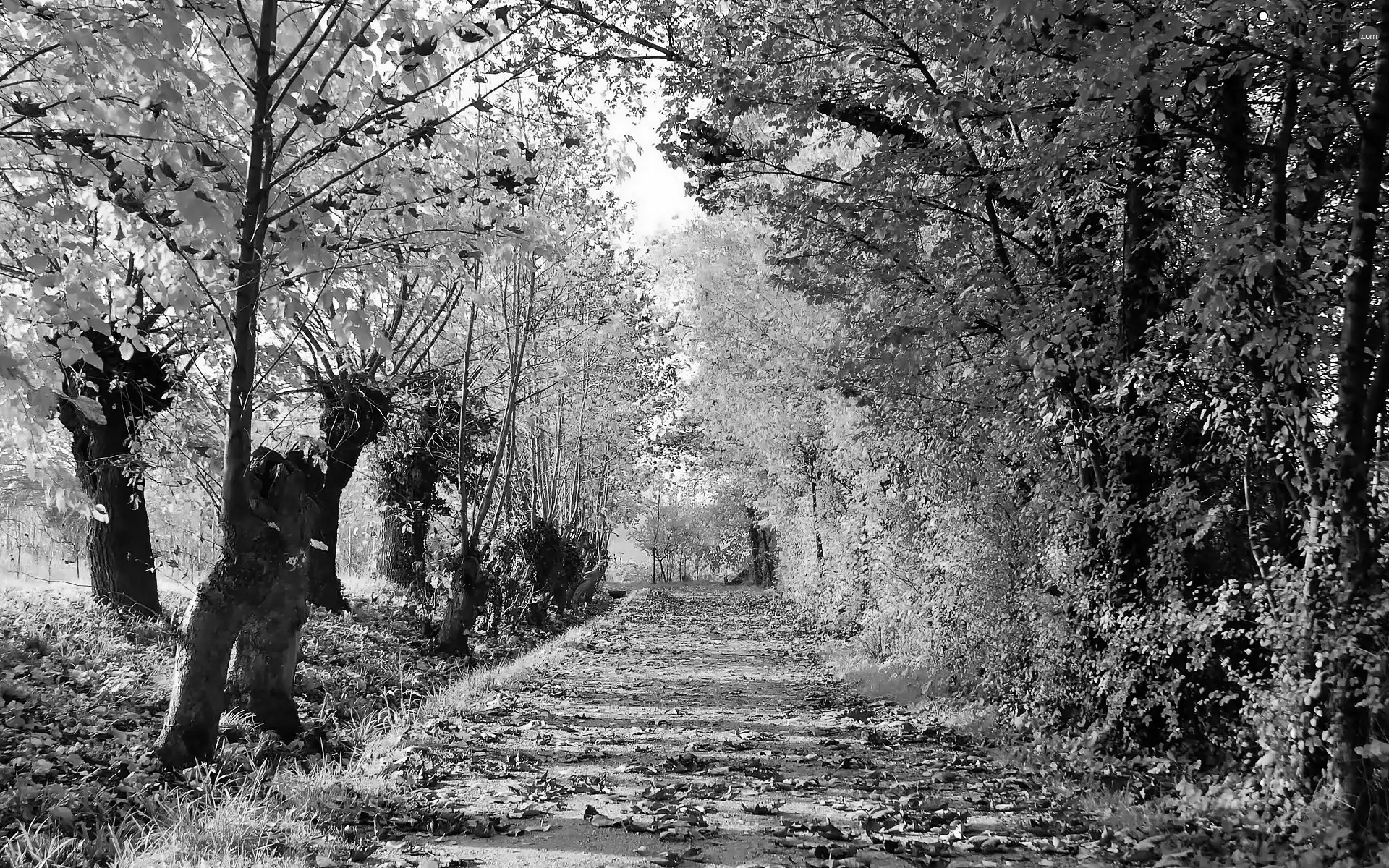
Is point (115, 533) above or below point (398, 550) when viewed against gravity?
above

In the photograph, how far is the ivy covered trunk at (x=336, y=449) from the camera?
34.9 ft

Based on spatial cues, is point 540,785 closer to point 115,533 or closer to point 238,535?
point 238,535

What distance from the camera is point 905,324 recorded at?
6.92 m

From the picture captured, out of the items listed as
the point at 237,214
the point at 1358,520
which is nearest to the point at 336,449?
the point at 237,214

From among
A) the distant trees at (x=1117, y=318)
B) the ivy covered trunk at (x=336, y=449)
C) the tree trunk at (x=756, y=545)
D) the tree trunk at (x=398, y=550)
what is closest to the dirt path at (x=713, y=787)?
the distant trees at (x=1117, y=318)

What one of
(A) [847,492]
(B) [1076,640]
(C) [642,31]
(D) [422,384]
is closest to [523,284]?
(D) [422,384]

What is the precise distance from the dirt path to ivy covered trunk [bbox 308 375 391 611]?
4.39m

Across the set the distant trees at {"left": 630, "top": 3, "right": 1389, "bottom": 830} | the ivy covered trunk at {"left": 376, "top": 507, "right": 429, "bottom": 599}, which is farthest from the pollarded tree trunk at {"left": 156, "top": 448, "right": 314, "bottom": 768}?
the ivy covered trunk at {"left": 376, "top": 507, "right": 429, "bottom": 599}

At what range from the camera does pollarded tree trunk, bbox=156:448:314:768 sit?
5.06 m

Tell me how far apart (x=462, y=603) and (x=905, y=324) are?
26.4 ft

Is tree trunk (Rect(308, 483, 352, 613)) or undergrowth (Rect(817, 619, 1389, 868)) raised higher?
tree trunk (Rect(308, 483, 352, 613))

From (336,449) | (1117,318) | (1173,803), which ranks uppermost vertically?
(1117,318)

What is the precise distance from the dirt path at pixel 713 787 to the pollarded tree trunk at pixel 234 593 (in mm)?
1391

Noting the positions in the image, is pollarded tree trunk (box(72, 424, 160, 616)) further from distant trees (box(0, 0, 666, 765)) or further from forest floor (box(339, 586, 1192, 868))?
forest floor (box(339, 586, 1192, 868))
